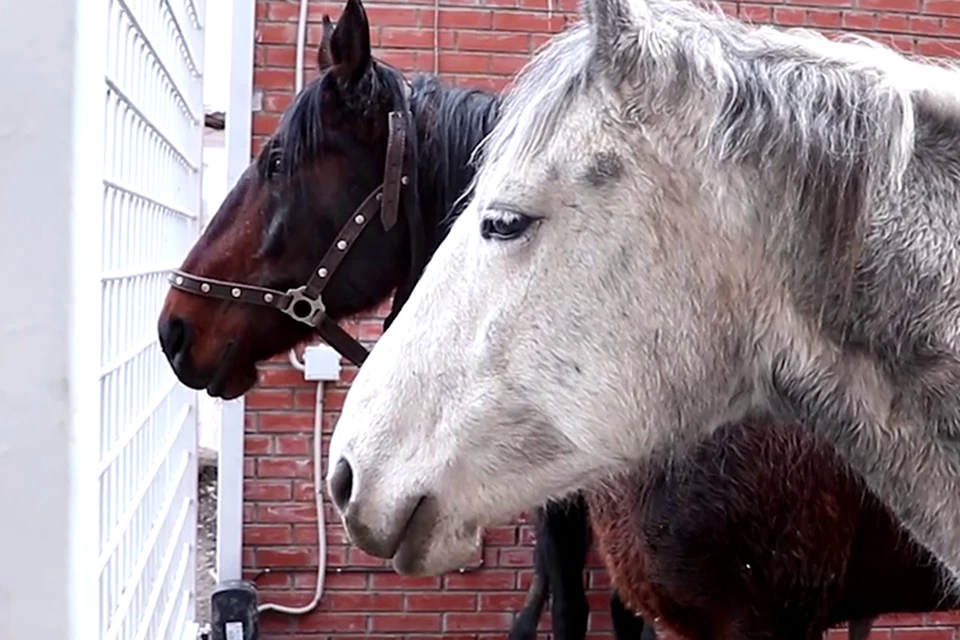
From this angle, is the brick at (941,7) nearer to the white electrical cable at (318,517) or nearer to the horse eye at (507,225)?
the white electrical cable at (318,517)

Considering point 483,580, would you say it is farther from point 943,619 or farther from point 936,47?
point 936,47

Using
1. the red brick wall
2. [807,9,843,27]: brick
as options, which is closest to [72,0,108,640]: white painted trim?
the red brick wall

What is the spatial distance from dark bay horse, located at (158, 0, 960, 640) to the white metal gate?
0.34 feet

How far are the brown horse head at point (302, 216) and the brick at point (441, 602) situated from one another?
1.51 m

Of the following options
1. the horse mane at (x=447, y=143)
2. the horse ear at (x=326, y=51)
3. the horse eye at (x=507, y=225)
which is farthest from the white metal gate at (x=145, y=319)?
the horse mane at (x=447, y=143)

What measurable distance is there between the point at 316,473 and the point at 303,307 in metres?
1.25

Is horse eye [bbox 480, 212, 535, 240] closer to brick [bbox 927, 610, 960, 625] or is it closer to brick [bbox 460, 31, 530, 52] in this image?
brick [bbox 460, 31, 530, 52]

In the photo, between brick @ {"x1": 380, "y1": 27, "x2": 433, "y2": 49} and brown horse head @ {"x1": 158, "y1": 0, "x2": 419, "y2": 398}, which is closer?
brown horse head @ {"x1": 158, "y1": 0, "x2": 419, "y2": 398}

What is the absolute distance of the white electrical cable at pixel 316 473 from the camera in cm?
335

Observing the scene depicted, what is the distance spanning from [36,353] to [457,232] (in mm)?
581

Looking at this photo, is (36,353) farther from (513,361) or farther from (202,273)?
(202,273)

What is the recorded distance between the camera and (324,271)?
2.26 meters

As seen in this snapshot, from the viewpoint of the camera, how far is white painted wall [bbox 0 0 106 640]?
779 millimetres

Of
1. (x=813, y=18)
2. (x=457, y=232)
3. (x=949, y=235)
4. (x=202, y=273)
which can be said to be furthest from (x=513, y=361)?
(x=813, y=18)
